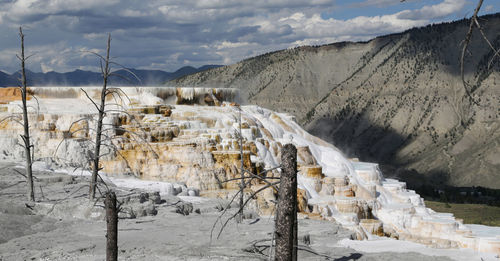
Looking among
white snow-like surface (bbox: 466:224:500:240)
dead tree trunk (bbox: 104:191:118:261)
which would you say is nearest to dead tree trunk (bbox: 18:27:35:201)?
dead tree trunk (bbox: 104:191:118:261)

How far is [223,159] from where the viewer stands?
75.0 feet

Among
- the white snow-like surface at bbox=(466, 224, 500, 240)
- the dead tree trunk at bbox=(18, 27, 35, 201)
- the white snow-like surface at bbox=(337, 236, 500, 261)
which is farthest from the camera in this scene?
the white snow-like surface at bbox=(466, 224, 500, 240)

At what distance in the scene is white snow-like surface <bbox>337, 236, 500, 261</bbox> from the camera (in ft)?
32.6

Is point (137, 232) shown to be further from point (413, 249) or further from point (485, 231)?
point (485, 231)

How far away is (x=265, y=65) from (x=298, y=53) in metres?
10.9

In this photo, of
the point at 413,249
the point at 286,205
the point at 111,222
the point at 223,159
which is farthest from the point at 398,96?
the point at 286,205

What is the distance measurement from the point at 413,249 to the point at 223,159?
42.6ft

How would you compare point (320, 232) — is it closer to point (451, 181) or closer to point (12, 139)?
point (12, 139)

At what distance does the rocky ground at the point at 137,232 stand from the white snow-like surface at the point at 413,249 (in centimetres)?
23

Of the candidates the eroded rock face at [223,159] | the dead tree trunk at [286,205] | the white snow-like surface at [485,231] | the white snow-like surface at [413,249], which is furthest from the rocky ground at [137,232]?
the white snow-like surface at [485,231]

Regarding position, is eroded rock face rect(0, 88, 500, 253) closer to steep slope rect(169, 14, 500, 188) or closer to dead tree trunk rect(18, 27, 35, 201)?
dead tree trunk rect(18, 27, 35, 201)

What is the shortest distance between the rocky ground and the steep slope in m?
64.4

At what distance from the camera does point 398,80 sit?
4264 inches

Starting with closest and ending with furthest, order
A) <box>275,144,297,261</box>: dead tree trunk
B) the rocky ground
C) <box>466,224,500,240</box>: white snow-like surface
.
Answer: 1. <box>275,144,297,261</box>: dead tree trunk
2. the rocky ground
3. <box>466,224,500,240</box>: white snow-like surface
